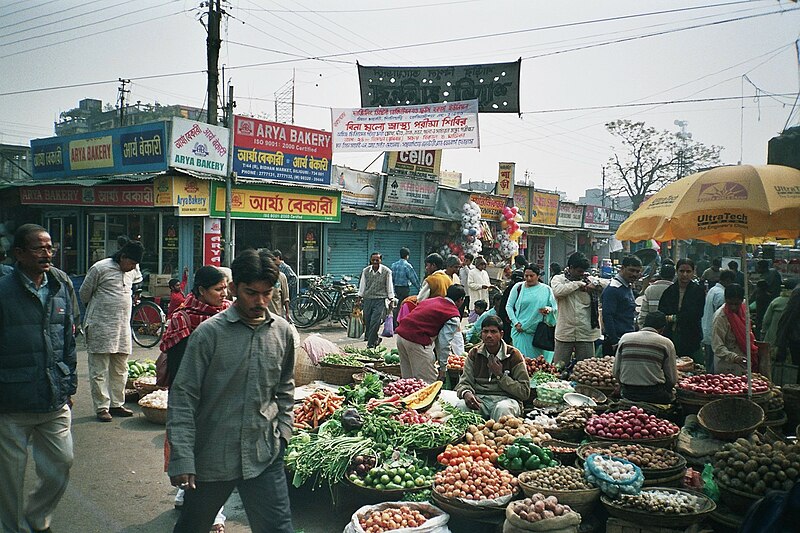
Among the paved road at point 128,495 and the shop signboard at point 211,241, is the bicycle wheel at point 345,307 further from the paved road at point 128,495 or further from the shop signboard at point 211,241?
the paved road at point 128,495

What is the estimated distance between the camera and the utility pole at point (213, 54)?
16.4m

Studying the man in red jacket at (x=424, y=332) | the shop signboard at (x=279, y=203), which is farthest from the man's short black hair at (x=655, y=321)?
the shop signboard at (x=279, y=203)

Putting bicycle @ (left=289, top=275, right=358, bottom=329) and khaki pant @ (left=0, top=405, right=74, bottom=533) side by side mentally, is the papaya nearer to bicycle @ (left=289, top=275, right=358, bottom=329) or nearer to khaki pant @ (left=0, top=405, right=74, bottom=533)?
khaki pant @ (left=0, top=405, right=74, bottom=533)

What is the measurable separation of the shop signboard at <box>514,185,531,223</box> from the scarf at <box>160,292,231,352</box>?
24709mm

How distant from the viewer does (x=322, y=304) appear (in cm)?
1598

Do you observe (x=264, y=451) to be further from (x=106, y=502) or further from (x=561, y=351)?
(x=561, y=351)

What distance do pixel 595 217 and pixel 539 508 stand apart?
114 ft

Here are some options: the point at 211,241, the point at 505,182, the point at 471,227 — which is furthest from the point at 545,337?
the point at 505,182

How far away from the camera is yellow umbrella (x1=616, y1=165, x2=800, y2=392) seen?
17.1ft

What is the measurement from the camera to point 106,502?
5.19 m

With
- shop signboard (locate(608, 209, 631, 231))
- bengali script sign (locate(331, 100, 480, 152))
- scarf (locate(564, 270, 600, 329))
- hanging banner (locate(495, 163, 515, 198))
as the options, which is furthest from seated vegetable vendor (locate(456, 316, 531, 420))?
shop signboard (locate(608, 209, 631, 231))

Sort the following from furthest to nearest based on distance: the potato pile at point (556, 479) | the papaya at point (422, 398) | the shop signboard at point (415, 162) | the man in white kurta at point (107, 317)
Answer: the shop signboard at point (415, 162), the man in white kurta at point (107, 317), the papaya at point (422, 398), the potato pile at point (556, 479)

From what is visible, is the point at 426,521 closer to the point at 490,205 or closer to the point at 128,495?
the point at 128,495

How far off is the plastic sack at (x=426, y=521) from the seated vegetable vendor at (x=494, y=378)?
66.2 inches
